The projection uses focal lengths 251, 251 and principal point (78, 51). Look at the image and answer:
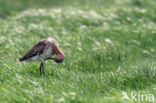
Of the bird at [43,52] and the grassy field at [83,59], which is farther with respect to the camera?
the bird at [43,52]

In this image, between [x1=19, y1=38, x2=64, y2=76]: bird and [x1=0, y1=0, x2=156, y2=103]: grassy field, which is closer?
[x1=0, y1=0, x2=156, y2=103]: grassy field

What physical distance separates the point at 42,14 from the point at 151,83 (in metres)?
8.81

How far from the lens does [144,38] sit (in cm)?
966

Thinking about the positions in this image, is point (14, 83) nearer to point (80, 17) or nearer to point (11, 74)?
point (11, 74)

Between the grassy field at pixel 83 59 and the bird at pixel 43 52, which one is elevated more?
the bird at pixel 43 52

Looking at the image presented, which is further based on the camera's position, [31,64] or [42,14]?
[42,14]

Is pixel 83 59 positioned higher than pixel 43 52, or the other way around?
pixel 43 52

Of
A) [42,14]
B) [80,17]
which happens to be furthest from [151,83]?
[42,14]

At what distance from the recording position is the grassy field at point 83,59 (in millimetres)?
5281

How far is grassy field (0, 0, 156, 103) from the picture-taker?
5281mm

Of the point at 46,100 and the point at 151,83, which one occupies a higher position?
the point at 46,100

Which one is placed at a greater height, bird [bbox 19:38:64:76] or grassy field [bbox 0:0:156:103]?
bird [bbox 19:38:64:76]

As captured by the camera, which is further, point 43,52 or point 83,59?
point 83,59

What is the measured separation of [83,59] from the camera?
8055 mm
